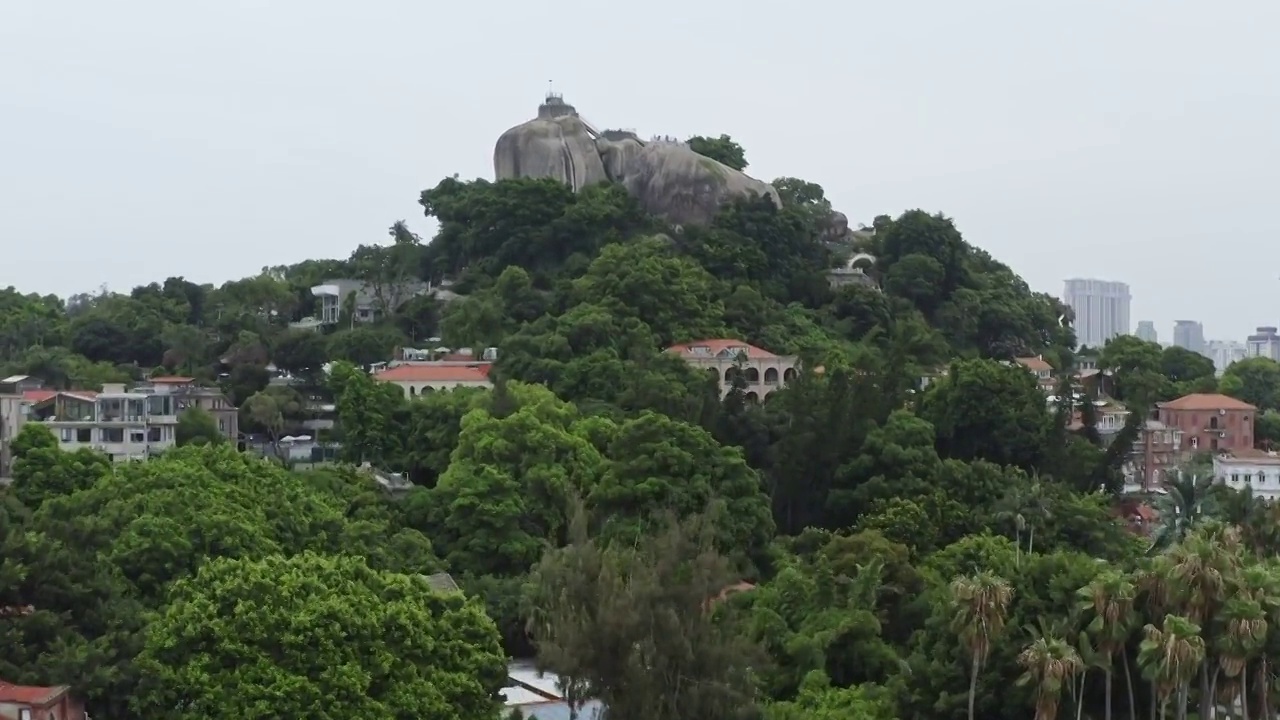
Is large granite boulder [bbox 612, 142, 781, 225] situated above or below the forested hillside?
above

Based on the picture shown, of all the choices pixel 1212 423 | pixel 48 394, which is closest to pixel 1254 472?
pixel 1212 423

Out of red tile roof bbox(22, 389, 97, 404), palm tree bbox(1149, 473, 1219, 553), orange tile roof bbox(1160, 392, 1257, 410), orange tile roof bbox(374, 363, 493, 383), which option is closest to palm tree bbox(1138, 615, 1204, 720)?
palm tree bbox(1149, 473, 1219, 553)

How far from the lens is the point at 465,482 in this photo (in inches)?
1645

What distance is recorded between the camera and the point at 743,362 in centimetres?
5684

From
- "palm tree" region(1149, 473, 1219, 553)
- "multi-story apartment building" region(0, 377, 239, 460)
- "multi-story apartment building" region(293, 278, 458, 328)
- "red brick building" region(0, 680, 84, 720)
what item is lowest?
"red brick building" region(0, 680, 84, 720)

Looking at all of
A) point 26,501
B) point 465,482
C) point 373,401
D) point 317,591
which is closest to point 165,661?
point 317,591

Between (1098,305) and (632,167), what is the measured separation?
8679 cm

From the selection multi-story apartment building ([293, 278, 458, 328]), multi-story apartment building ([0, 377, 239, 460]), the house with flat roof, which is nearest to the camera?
multi-story apartment building ([0, 377, 239, 460])

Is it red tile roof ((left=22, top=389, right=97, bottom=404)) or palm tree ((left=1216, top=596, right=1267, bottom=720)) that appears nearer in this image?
palm tree ((left=1216, top=596, right=1267, bottom=720))

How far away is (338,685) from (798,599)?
11271mm

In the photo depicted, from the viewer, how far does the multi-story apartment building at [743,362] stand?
56.7 metres

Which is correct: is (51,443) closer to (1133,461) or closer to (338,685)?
(338,685)

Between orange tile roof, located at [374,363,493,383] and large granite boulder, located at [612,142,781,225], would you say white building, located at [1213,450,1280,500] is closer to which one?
large granite boulder, located at [612,142,781,225]

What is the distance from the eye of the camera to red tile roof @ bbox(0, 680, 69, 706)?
25609mm
